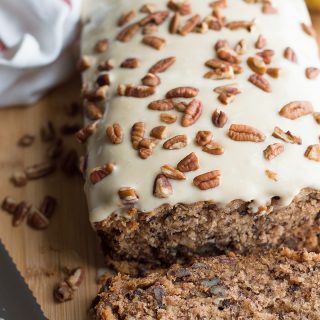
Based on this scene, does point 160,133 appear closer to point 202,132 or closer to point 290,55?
point 202,132

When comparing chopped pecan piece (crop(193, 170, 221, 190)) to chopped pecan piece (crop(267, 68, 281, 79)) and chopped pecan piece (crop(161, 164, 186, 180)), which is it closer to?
chopped pecan piece (crop(161, 164, 186, 180))

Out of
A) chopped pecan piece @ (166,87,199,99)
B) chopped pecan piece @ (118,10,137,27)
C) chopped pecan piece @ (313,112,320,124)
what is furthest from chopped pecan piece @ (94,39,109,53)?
chopped pecan piece @ (313,112,320,124)

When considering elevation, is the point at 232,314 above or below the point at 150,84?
below

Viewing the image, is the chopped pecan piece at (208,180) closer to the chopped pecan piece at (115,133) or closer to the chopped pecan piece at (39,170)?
the chopped pecan piece at (115,133)

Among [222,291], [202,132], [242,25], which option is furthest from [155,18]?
[222,291]

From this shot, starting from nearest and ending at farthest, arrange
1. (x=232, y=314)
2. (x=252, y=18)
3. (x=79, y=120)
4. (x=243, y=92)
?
(x=232, y=314) < (x=243, y=92) < (x=252, y=18) < (x=79, y=120)

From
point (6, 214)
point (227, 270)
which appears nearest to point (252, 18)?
point (227, 270)

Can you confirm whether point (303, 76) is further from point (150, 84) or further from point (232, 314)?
point (232, 314)
